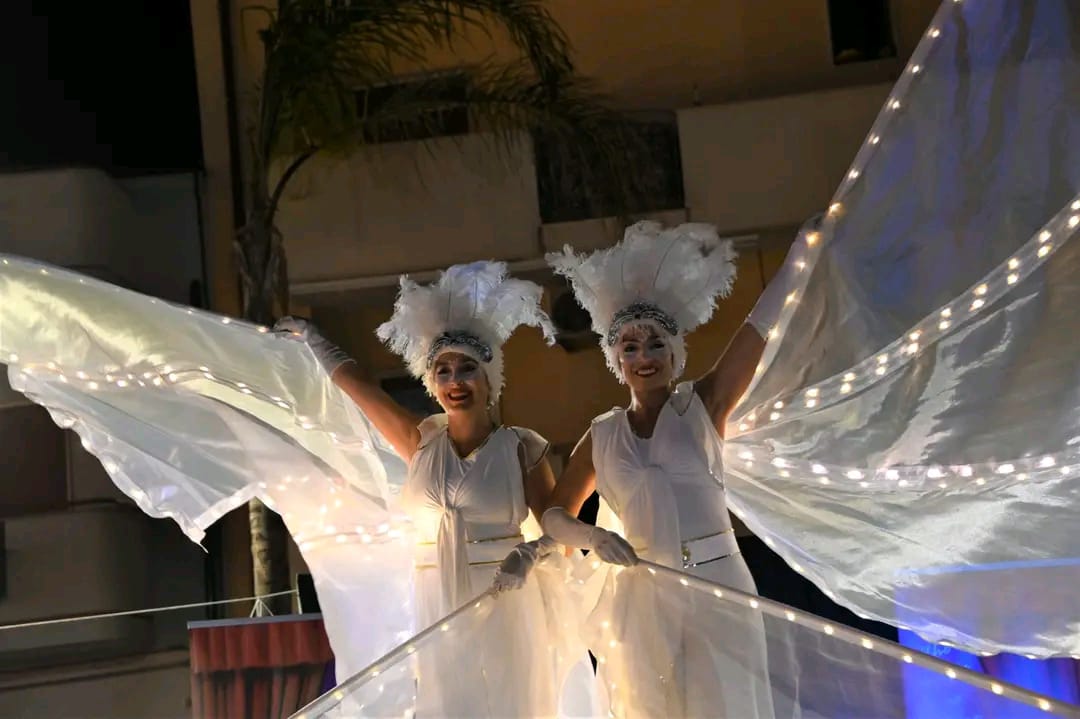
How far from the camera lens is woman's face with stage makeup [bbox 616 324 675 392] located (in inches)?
105

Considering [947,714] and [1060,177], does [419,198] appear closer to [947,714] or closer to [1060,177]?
[1060,177]

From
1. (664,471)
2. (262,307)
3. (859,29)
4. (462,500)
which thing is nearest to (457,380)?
(462,500)

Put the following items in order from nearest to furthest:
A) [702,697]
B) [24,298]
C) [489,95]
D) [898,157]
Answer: [702,697]
[898,157]
[24,298]
[489,95]

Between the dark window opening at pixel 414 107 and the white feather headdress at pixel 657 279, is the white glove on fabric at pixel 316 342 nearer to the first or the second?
the white feather headdress at pixel 657 279

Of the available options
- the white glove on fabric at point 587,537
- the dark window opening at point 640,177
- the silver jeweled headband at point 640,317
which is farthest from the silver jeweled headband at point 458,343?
the dark window opening at point 640,177

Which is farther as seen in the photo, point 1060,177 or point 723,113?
point 723,113

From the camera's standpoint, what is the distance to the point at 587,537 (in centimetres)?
246

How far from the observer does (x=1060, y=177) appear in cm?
262

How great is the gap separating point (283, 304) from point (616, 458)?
3.09 meters

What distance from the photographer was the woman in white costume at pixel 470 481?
248 cm

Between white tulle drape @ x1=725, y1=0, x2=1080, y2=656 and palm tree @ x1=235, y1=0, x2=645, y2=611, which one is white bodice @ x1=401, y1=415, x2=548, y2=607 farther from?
palm tree @ x1=235, y1=0, x2=645, y2=611

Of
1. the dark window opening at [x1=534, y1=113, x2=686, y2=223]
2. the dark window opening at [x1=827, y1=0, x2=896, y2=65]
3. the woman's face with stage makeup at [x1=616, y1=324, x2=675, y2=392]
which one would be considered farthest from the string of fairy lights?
the dark window opening at [x1=827, y1=0, x2=896, y2=65]

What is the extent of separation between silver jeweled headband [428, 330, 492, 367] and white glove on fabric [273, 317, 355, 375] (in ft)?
0.92

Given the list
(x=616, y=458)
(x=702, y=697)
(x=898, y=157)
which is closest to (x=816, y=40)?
(x=898, y=157)
